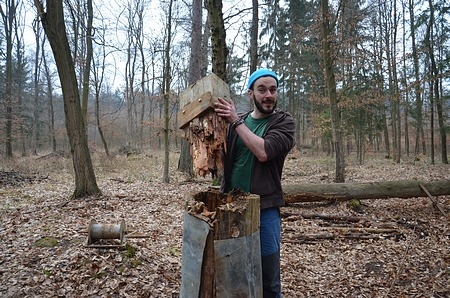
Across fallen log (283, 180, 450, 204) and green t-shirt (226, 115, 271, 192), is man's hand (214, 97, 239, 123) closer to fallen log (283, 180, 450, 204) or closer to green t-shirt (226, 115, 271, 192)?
green t-shirt (226, 115, 271, 192)

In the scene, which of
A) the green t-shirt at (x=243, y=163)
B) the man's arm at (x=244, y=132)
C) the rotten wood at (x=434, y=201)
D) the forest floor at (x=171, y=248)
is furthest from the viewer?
the rotten wood at (x=434, y=201)

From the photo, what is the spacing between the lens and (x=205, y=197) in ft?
6.97

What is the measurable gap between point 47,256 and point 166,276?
1.65 m

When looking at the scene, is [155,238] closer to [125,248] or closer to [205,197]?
[125,248]

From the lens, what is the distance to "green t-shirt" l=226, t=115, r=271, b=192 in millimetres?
2237

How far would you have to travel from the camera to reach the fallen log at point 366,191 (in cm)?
768

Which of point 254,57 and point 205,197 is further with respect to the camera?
point 254,57

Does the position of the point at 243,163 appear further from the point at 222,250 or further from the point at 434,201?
the point at 434,201

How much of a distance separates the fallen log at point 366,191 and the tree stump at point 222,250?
5984mm

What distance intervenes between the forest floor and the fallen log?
0.97 ft

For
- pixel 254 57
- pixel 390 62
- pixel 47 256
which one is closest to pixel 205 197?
pixel 47 256

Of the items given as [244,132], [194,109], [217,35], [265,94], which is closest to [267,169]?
[244,132]

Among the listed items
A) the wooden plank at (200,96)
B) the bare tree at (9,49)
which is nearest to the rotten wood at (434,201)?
the wooden plank at (200,96)

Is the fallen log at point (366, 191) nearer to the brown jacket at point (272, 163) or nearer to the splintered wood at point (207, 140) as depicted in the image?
the brown jacket at point (272, 163)
